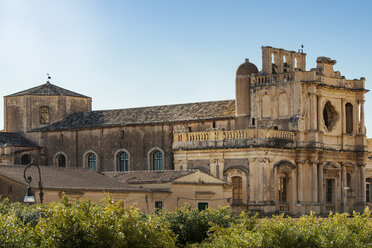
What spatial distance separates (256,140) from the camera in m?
54.9

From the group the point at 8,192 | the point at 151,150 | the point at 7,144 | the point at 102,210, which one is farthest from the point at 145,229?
the point at 7,144

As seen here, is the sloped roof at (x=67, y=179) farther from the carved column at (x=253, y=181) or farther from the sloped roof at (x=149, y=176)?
the carved column at (x=253, y=181)

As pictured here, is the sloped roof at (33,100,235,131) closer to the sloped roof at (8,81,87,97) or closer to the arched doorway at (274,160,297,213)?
the sloped roof at (8,81,87,97)

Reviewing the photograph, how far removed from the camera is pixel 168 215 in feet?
114

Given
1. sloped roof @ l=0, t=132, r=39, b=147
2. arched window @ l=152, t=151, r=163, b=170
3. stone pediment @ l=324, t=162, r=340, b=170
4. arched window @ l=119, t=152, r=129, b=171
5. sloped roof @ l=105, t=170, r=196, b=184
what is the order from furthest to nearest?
sloped roof @ l=0, t=132, r=39, b=147 < arched window @ l=119, t=152, r=129, b=171 < arched window @ l=152, t=151, r=163, b=170 < stone pediment @ l=324, t=162, r=340, b=170 < sloped roof @ l=105, t=170, r=196, b=184

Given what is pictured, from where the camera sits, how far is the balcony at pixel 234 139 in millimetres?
55125

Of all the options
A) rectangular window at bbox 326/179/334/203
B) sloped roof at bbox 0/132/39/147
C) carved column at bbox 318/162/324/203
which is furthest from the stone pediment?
sloped roof at bbox 0/132/39/147

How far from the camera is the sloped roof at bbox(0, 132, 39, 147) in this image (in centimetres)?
6550

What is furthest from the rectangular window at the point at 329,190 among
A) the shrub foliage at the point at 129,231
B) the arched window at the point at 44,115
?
the shrub foliage at the point at 129,231

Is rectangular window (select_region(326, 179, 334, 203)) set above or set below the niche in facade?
below

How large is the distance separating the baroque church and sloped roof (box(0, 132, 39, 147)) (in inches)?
5.3

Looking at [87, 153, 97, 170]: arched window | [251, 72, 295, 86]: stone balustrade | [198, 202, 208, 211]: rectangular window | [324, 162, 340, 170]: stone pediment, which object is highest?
[251, 72, 295, 86]: stone balustrade

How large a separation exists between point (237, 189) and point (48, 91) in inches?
826

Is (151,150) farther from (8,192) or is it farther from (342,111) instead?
(8,192)
